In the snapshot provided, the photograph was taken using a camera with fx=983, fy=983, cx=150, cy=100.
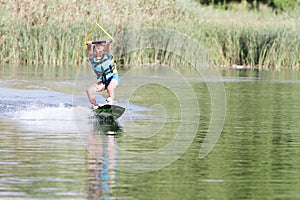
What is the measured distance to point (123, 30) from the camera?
110 ft

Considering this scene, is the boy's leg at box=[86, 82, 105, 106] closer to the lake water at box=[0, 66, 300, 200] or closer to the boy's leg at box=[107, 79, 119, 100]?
the boy's leg at box=[107, 79, 119, 100]

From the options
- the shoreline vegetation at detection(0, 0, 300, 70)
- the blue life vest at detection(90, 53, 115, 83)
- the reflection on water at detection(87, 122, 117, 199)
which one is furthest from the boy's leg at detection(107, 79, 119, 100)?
the shoreline vegetation at detection(0, 0, 300, 70)

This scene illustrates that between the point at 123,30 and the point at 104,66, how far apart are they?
16.7 meters

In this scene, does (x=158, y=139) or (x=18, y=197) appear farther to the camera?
(x=158, y=139)

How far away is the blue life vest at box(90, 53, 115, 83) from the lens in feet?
55.5

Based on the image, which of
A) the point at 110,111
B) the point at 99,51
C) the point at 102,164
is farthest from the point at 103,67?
the point at 102,164

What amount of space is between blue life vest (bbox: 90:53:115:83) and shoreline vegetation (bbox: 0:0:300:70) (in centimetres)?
1468

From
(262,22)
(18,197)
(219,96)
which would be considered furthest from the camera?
(262,22)

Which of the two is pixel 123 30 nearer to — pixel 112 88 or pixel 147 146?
pixel 112 88

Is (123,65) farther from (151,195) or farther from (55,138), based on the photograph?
(151,195)

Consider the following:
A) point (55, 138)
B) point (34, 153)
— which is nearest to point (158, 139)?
point (55, 138)

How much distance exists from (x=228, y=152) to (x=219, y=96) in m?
10.3

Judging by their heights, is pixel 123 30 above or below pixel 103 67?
above

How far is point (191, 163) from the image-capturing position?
11.2m
